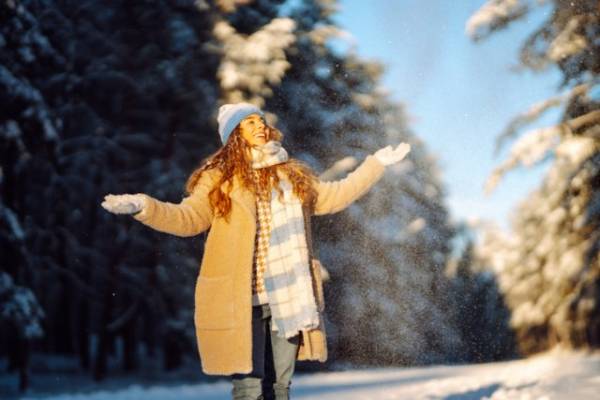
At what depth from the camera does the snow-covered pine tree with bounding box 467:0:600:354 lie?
9188mm

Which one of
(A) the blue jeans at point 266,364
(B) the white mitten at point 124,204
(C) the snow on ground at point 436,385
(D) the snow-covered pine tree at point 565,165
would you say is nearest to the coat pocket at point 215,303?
(A) the blue jeans at point 266,364

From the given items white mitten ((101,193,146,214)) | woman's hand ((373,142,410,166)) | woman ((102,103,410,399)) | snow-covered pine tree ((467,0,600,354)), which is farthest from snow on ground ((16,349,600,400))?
white mitten ((101,193,146,214))

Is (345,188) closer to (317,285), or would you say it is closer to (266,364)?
(317,285)

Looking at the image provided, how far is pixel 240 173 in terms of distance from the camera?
11.4 feet

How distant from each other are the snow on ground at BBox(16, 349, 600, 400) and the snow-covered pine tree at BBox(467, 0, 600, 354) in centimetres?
88

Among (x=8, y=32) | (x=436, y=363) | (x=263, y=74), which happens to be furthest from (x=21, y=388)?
(x=436, y=363)

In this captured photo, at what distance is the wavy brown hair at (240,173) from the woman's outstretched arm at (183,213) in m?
0.04

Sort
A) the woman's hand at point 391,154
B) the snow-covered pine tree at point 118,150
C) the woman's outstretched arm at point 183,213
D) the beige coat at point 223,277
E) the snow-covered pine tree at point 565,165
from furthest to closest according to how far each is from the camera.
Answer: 1. the snow-covered pine tree at point 118,150
2. the snow-covered pine tree at point 565,165
3. the woman's hand at point 391,154
4. the beige coat at point 223,277
5. the woman's outstretched arm at point 183,213

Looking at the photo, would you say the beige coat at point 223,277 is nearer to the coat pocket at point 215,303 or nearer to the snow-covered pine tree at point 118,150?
the coat pocket at point 215,303

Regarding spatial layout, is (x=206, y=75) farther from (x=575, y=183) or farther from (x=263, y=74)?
(x=575, y=183)

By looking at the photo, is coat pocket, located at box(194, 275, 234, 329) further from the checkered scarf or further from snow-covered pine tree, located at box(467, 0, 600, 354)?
snow-covered pine tree, located at box(467, 0, 600, 354)

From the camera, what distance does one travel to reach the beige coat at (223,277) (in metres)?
3.26

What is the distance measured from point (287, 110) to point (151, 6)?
2.45m

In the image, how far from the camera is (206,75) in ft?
35.2
